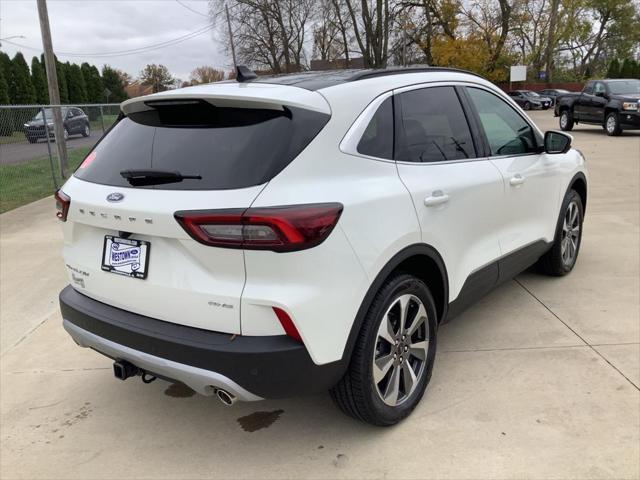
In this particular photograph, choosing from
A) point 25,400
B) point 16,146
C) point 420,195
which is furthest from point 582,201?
point 16,146

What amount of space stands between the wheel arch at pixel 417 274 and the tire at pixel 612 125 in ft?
55.0

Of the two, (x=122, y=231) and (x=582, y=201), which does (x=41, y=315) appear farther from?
(x=582, y=201)

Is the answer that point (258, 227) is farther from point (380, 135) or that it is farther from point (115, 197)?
point (380, 135)

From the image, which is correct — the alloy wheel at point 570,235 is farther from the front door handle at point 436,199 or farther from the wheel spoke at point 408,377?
the wheel spoke at point 408,377

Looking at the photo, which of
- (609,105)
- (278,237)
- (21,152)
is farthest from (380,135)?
(609,105)

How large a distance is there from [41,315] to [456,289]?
3.37 meters

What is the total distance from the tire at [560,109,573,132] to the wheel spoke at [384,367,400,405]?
19380mm

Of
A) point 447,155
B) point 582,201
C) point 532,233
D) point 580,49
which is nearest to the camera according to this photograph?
point 447,155

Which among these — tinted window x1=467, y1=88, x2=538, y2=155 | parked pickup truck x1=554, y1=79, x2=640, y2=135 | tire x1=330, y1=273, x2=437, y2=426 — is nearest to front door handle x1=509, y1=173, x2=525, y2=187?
tinted window x1=467, y1=88, x2=538, y2=155

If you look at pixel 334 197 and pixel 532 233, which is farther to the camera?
pixel 532 233

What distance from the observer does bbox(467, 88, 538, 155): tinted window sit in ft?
11.7

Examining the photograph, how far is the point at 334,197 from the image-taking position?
7.51ft

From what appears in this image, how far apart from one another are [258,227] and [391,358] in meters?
1.05

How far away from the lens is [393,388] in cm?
276
